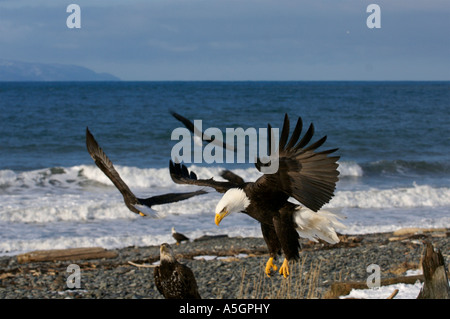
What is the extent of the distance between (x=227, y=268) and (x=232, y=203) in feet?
16.0

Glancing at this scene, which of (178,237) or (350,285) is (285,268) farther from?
(178,237)

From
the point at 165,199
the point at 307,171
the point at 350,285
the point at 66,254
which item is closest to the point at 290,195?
the point at 307,171

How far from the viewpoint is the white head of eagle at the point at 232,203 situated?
422 centimetres

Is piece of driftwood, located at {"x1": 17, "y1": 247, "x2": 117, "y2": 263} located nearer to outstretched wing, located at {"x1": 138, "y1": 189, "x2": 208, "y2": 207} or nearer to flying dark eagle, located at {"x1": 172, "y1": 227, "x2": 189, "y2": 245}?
flying dark eagle, located at {"x1": 172, "y1": 227, "x2": 189, "y2": 245}

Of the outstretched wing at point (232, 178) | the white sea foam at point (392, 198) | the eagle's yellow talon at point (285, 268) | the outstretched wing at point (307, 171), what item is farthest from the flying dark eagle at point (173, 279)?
the white sea foam at point (392, 198)

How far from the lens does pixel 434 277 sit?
397 centimetres

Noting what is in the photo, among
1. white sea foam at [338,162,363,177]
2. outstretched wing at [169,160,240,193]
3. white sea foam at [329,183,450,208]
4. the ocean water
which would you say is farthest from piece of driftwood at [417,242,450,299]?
white sea foam at [338,162,363,177]

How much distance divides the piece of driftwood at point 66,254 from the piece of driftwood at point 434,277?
7234 millimetres

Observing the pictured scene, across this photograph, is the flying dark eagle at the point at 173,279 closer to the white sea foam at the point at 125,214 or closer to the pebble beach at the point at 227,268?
the pebble beach at the point at 227,268

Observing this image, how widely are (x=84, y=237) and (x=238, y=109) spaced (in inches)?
1296
